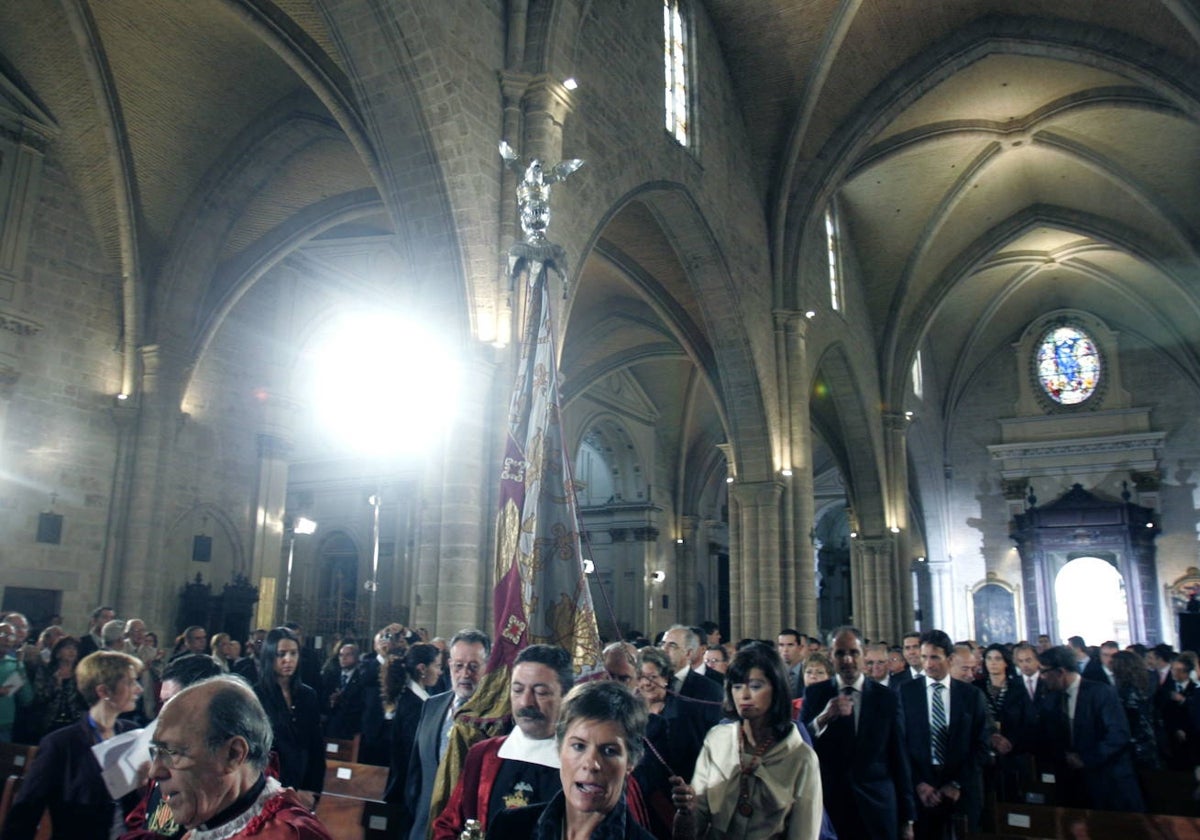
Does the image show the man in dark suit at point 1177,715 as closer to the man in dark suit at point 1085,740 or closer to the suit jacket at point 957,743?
the man in dark suit at point 1085,740

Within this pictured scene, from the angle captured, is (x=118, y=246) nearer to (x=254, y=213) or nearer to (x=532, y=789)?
(x=254, y=213)

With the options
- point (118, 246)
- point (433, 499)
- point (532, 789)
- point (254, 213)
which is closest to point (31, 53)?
point (118, 246)

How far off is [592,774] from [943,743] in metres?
3.91

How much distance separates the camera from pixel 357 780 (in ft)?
17.6

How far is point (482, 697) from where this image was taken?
3.93 metres

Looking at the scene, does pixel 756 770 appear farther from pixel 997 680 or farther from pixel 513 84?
pixel 513 84

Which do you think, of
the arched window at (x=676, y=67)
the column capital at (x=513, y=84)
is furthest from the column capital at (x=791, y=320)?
the column capital at (x=513, y=84)

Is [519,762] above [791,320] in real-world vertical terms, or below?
below

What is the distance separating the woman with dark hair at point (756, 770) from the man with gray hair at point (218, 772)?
125cm

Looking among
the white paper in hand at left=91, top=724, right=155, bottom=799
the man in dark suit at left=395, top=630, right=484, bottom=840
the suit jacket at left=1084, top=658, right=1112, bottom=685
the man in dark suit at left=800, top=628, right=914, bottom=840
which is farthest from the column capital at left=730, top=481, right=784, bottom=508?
the white paper in hand at left=91, top=724, right=155, bottom=799

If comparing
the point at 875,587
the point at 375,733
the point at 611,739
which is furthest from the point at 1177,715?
the point at 875,587

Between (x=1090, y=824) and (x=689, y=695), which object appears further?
(x=689, y=695)

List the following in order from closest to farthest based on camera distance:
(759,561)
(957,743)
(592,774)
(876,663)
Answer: (592,774) → (957,743) → (876,663) → (759,561)

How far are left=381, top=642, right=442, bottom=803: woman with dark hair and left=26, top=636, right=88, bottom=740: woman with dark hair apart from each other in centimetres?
142
